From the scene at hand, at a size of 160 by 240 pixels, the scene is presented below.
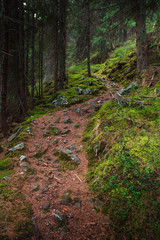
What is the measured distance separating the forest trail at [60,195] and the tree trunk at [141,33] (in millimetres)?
6032

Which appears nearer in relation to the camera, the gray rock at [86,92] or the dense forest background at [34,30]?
the dense forest background at [34,30]

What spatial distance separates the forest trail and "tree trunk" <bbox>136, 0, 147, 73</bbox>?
6032 mm

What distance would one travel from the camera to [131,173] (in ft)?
7.39

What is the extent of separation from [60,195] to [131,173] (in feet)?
5.11

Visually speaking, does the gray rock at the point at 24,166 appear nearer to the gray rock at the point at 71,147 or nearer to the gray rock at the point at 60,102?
the gray rock at the point at 71,147

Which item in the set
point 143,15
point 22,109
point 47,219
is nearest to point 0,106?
point 22,109

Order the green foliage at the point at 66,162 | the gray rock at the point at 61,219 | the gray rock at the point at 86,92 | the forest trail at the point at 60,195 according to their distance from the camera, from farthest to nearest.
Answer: the gray rock at the point at 86,92, the green foliage at the point at 66,162, the gray rock at the point at 61,219, the forest trail at the point at 60,195

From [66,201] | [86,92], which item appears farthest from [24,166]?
[86,92]

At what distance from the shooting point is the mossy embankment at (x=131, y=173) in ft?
5.93

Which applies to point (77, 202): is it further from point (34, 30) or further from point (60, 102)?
point (34, 30)

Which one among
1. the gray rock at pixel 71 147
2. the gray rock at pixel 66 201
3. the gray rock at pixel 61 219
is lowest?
the gray rock at pixel 66 201

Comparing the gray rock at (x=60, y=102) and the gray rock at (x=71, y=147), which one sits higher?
the gray rock at (x=60, y=102)

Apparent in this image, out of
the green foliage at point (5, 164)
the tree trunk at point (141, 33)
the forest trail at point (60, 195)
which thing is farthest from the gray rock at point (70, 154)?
the tree trunk at point (141, 33)

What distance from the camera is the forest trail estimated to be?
76.9 inches
